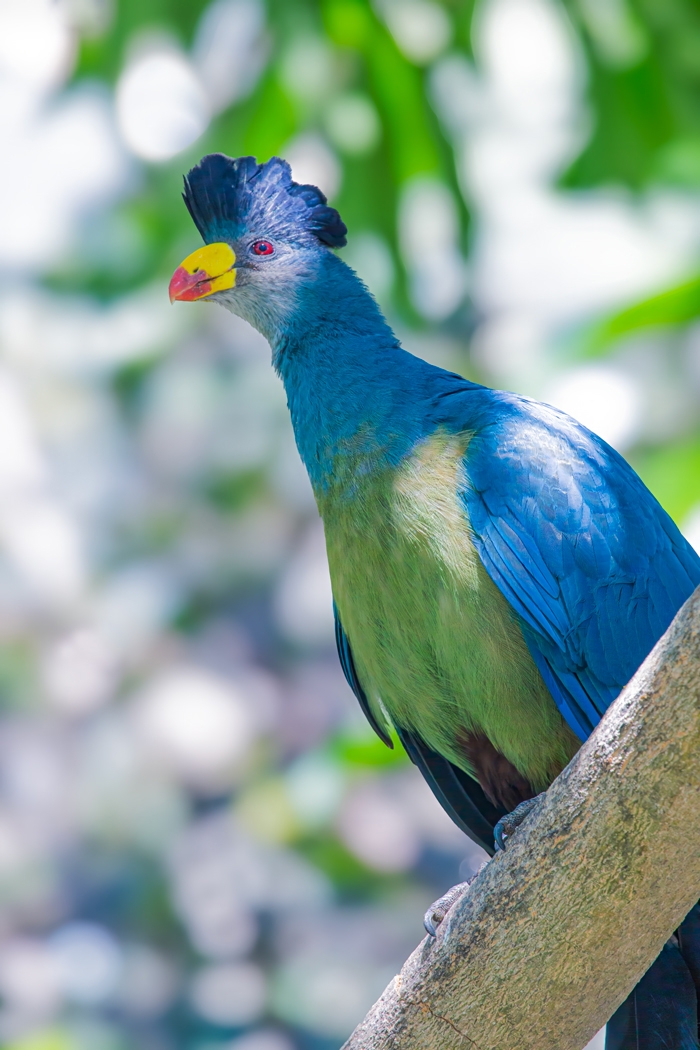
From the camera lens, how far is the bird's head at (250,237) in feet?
10.0

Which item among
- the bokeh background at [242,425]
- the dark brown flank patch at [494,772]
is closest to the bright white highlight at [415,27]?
the bokeh background at [242,425]

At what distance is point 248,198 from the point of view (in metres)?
3.09

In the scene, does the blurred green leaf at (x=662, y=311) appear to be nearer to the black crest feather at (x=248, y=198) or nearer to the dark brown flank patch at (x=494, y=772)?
the black crest feather at (x=248, y=198)

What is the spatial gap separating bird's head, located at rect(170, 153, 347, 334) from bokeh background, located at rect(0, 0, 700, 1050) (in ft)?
2.69

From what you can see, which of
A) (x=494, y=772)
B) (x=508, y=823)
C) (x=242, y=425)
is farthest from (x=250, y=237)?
(x=242, y=425)

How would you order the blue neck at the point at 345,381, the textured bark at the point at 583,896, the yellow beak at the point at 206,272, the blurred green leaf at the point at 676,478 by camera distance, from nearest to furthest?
the textured bark at the point at 583,896 → the blue neck at the point at 345,381 → the yellow beak at the point at 206,272 → the blurred green leaf at the point at 676,478

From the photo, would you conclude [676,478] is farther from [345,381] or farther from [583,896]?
[583,896]

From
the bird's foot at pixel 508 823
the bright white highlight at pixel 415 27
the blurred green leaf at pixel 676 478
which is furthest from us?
the bright white highlight at pixel 415 27

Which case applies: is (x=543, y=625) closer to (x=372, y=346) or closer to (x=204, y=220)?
(x=372, y=346)

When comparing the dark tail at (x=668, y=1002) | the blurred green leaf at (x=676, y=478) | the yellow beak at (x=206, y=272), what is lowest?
the dark tail at (x=668, y=1002)

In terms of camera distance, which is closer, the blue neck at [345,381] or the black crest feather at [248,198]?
the blue neck at [345,381]

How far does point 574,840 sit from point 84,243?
5633mm

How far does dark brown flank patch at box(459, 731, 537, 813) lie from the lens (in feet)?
8.63

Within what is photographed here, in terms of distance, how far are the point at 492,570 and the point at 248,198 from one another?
1.38m
